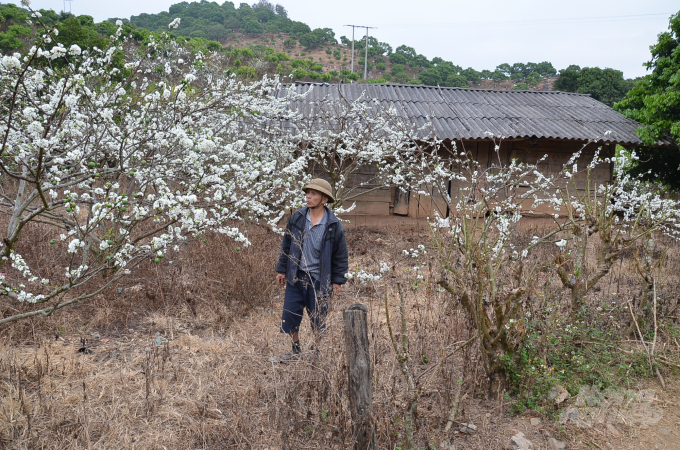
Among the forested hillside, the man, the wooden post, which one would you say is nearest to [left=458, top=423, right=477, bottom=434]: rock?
the wooden post

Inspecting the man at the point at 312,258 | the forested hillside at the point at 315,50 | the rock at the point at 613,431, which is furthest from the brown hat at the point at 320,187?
the forested hillside at the point at 315,50

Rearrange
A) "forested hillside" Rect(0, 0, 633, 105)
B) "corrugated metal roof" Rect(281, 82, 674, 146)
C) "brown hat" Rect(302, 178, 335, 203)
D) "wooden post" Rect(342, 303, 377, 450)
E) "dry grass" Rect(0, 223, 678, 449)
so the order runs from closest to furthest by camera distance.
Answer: "wooden post" Rect(342, 303, 377, 450), "dry grass" Rect(0, 223, 678, 449), "brown hat" Rect(302, 178, 335, 203), "corrugated metal roof" Rect(281, 82, 674, 146), "forested hillside" Rect(0, 0, 633, 105)

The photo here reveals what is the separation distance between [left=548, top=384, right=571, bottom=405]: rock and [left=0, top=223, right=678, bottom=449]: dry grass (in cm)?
29

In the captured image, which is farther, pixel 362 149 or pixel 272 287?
pixel 362 149

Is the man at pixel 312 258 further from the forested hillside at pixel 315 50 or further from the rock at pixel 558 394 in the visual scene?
the forested hillside at pixel 315 50

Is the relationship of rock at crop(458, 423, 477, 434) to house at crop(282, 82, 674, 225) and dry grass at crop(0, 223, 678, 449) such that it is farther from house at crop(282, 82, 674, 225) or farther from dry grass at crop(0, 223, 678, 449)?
house at crop(282, 82, 674, 225)

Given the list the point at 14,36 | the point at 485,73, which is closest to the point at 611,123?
the point at 14,36

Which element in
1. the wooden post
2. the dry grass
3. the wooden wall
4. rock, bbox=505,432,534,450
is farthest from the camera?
the wooden wall

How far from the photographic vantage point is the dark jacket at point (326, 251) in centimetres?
373

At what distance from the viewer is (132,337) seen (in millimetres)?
4449

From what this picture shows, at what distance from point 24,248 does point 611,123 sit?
12237 mm

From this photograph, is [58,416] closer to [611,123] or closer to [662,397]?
[662,397]

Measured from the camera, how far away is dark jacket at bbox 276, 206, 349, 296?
12.2 feet

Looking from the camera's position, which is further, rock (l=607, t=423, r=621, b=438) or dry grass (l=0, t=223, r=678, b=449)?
rock (l=607, t=423, r=621, b=438)
